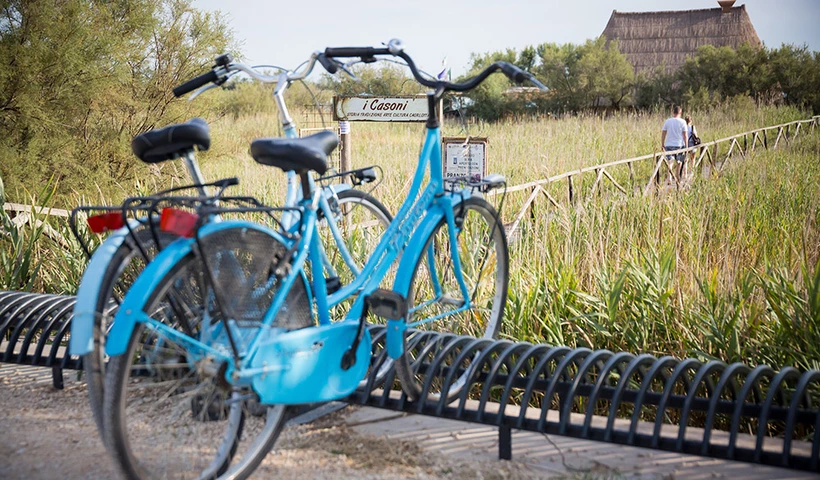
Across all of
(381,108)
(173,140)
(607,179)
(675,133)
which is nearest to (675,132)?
(675,133)

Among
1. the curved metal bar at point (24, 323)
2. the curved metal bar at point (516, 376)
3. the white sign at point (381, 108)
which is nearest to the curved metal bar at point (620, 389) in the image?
the curved metal bar at point (516, 376)

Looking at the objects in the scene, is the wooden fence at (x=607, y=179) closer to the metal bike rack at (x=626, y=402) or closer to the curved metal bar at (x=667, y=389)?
the metal bike rack at (x=626, y=402)

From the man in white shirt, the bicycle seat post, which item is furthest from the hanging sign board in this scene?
the man in white shirt

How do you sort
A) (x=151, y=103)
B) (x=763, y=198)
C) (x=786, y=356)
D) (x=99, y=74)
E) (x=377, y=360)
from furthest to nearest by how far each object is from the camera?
(x=151, y=103) → (x=99, y=74) → (x=763, y=198) → (x=786, y=356) → (x=377, y=360)

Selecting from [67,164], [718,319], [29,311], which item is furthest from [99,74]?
[718,319]

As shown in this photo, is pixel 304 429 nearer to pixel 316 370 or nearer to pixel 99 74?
pixel 316 370

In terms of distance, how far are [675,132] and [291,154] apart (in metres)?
11.4

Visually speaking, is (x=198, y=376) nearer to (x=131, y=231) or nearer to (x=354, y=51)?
(x=131, y=231)

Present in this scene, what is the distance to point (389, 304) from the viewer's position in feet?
7.82

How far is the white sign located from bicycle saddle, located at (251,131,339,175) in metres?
2.60

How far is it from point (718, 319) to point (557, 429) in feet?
4.09

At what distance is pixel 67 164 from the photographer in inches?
307

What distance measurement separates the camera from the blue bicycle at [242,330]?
6.11ft

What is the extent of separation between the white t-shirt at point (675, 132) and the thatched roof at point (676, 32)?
27.5m
